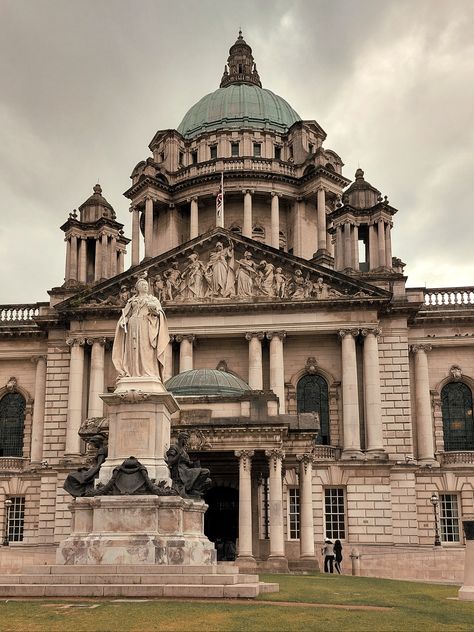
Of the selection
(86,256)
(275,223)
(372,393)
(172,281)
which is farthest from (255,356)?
(275,223)

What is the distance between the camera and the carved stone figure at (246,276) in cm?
5491

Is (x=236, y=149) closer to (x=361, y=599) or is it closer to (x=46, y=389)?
(x=46, y=389)

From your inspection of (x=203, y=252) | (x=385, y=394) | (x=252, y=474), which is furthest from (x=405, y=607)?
(x=203, y=252)

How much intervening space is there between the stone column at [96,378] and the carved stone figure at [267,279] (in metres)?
10.7

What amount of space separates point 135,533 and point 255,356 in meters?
34.2

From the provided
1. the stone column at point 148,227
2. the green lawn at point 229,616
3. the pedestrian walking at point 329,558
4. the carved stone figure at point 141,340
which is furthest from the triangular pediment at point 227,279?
the green lawn at point 229,616

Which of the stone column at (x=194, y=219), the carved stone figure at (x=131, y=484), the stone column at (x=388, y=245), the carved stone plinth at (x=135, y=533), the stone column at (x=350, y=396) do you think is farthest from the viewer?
the stone column at (x=194, y=219)

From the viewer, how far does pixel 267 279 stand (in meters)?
54.9

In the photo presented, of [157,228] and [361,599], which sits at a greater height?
[157,228]

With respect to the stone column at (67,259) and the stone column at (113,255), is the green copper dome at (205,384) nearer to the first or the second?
the stone column at (67,259)

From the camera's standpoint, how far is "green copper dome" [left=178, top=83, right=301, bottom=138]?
7938cm

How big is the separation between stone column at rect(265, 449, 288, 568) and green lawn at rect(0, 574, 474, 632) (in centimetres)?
1772

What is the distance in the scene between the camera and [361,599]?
1955cm

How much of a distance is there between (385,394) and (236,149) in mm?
31992
